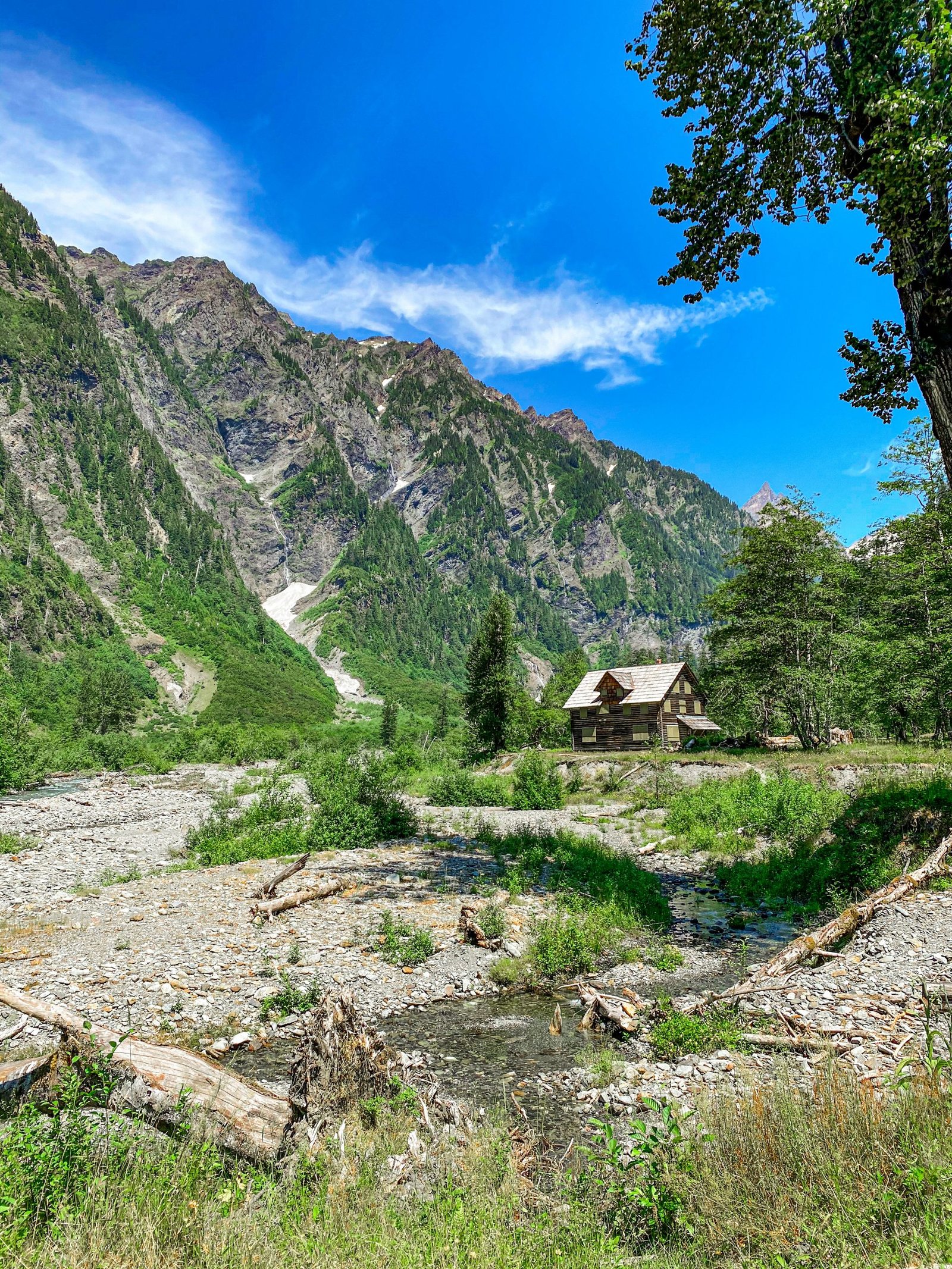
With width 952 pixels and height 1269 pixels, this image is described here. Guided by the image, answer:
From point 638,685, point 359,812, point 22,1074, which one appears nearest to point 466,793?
point 359,812

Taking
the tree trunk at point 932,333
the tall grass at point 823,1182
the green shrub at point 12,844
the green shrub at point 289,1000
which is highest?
the tree trunk at point 932,333

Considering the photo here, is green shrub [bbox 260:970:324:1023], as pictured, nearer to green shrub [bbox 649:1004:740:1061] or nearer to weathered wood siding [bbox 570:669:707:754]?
green shrub [bbox 649:1004:740:1061]

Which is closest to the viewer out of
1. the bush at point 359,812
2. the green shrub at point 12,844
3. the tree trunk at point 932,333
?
the tree trunk at point 932,333

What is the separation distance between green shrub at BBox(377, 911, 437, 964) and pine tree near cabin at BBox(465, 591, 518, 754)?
39302 mm

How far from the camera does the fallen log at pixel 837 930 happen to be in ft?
28.9

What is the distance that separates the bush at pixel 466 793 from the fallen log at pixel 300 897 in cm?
1697

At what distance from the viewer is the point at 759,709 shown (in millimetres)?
48031

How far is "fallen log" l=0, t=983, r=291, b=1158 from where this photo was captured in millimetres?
4977

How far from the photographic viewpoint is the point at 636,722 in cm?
5116

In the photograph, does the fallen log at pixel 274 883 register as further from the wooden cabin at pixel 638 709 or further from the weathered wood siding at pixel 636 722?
the wooden cabin at pixel 638 709

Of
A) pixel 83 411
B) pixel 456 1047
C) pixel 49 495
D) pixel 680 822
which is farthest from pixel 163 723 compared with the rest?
pixel 83 411

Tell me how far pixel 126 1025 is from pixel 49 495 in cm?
18458

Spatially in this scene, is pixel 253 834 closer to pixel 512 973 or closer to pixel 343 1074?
pixel 512 973

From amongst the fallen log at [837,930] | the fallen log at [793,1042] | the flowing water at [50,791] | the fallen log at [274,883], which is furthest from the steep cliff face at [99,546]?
the fallen log at [793,1042]
